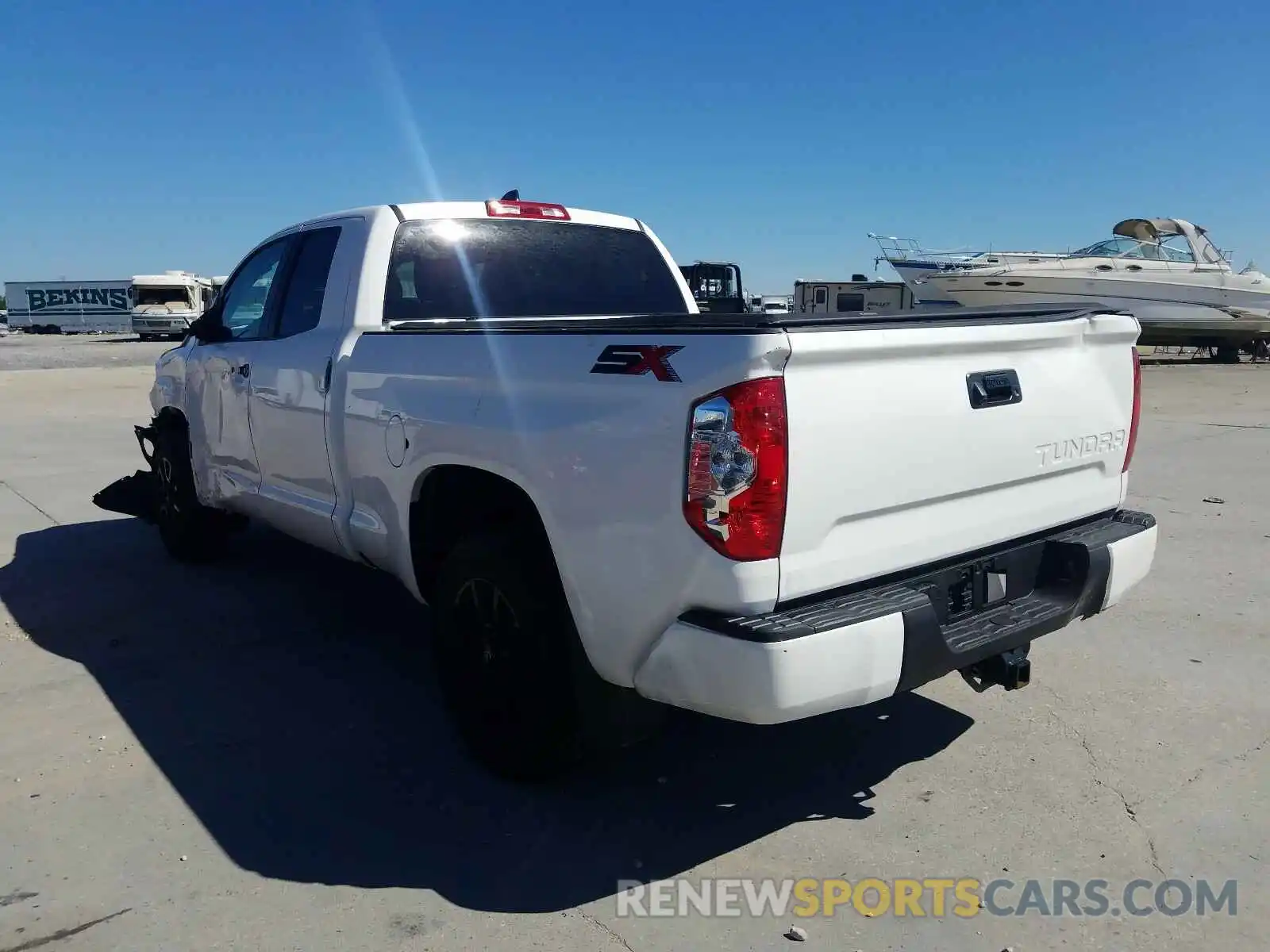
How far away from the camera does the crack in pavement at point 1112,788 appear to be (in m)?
3.05

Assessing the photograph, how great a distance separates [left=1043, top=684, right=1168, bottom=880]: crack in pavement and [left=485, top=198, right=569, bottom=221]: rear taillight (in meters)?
3.21

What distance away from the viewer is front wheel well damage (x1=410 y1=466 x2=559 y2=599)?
337 centimetres

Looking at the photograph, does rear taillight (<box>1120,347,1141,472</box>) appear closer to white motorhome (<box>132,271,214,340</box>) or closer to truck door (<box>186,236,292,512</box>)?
truck door (<box>186,236,292,512</box>)

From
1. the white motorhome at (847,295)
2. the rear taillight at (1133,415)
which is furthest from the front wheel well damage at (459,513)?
the white motorhome at (847,295)

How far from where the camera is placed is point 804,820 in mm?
3301

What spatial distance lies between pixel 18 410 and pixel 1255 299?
25625 mm

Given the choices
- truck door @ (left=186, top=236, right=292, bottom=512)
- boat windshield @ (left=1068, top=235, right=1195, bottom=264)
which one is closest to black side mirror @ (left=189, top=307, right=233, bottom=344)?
truck door @ (left=186, top=236, right=292, bottom=512)

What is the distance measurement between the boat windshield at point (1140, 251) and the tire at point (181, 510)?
2208 cm

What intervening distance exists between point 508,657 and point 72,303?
196ft

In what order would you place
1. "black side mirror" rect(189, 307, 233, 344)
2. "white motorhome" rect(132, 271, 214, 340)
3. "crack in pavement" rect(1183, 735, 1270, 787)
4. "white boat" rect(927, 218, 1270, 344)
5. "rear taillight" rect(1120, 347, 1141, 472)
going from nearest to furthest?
"crack in pavement" rect(1183, 735, 1270, 787) → "rear taillight" rect(1120, 347, 1141, 472) → "black side mirror" rect(189, 307, 233, 344) → "white boat" rect(927, 218, 1270, 344) → "white motorhome" rect(132, 271, 214, 340)

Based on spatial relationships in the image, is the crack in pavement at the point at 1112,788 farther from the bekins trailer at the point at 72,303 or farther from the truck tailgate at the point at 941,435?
the bekins trailer at the point at 72,303

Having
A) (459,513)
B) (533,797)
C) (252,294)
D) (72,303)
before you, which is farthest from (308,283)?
(72,303)

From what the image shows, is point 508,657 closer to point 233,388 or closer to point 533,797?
point 533,797

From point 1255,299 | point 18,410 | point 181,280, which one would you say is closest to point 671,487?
point 18,410
